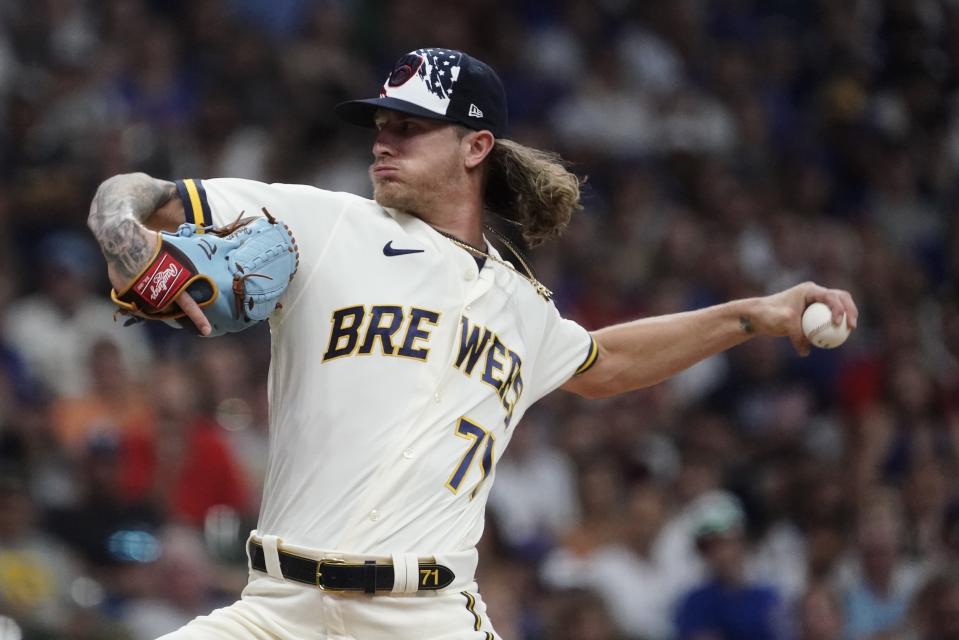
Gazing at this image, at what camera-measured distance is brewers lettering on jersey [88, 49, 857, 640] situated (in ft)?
13.1

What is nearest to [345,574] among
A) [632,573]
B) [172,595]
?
[172,595]

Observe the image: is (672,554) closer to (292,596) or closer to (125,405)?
(125,405)

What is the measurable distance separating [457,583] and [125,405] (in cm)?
424

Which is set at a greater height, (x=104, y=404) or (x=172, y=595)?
(x=104, y=404)

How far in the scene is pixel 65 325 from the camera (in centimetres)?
825

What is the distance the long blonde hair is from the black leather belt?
1328mm

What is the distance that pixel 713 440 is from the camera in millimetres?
9031

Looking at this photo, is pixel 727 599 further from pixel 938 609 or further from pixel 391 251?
pixel 391 251

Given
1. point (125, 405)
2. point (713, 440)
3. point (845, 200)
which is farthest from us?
point (845, 200)

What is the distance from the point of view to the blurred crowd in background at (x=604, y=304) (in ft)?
24.6

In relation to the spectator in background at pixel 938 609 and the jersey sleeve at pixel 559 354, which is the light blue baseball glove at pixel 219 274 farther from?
the spectator in background at pixel 938 609

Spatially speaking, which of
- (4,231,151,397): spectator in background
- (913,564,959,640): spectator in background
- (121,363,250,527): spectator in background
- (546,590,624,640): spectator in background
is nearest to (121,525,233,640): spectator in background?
(121,363,250,527): spectator in background

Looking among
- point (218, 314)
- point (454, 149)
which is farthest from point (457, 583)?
point (454, 149)

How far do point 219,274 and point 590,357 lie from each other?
4.76 ft
